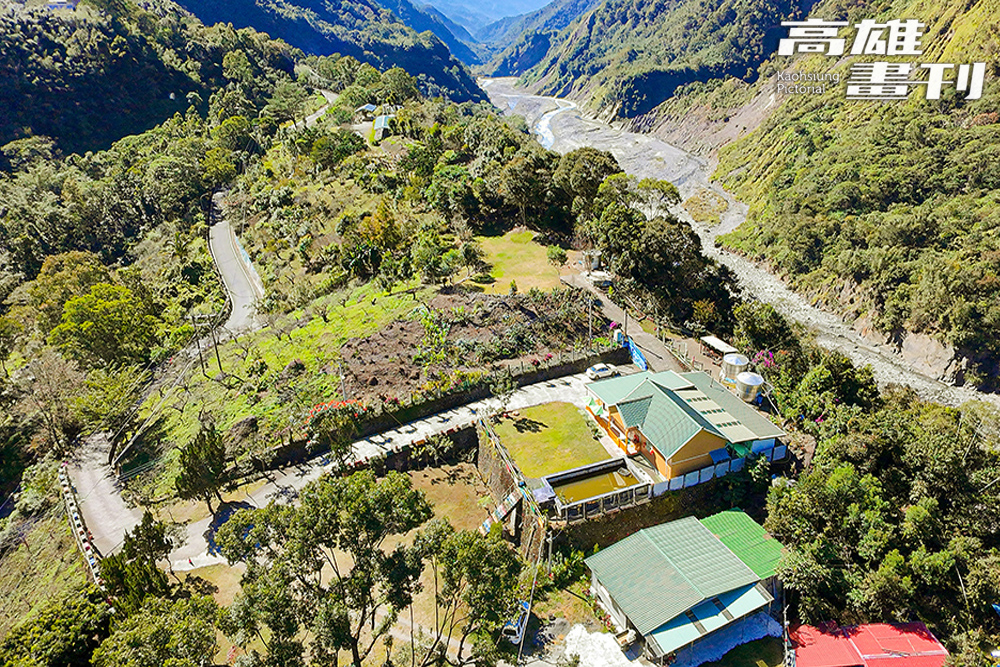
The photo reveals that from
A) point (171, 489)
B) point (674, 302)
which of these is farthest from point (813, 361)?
point (171, 489)

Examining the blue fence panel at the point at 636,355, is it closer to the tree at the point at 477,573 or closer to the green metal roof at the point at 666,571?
the green metal roof at the point at 666,571

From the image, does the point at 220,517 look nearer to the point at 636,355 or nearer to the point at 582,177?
the point at 636,355

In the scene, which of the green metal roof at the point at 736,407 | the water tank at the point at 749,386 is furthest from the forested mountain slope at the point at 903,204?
the green metal roof at the point at 736,407

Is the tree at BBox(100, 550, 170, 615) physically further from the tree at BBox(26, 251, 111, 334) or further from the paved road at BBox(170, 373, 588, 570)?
the tree at BBox(26, 251, 111, 334)

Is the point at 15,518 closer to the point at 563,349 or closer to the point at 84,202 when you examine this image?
the point at 563,349

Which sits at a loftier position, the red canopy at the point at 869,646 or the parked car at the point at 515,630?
the parked car at the point at 515,630

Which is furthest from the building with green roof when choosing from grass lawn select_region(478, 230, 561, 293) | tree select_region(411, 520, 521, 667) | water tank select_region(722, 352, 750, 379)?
grass lawn select_region(478, 230, 561, 293)
